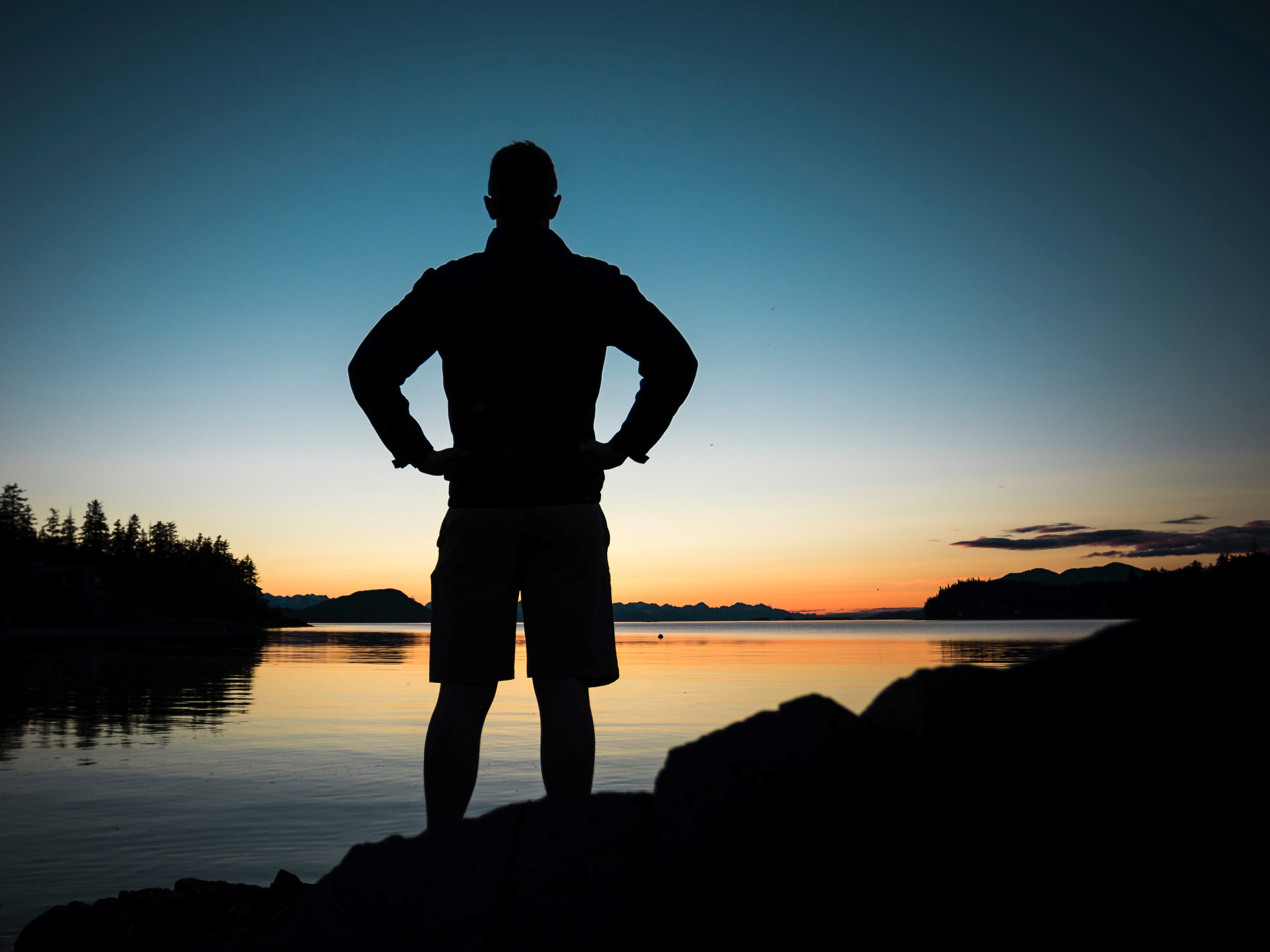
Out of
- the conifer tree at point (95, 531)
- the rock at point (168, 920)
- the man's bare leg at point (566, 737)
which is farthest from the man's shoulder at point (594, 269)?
the conifer tree at point (95, 531)

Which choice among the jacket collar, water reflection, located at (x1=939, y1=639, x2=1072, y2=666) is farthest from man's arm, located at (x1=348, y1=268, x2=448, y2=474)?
water reflection, located at (x1=939, y1=639, x2=1072, y2=666)

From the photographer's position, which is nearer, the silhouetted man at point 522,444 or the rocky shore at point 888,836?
the rocky shore at point 888,836

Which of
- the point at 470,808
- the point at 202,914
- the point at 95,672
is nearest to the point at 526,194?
the point at 202,914

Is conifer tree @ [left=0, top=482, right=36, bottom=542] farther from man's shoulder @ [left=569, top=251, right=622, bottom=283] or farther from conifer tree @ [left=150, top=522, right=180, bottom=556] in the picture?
man's shoulder @ [left=569, top=251, right=622, bottom=283]

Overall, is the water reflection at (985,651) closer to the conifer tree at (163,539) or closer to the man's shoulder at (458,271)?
the man's shoulder at (458,271)

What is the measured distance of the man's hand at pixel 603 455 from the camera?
268cm

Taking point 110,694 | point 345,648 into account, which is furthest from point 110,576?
point 110,694

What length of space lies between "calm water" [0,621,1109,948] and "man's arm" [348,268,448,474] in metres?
1.66

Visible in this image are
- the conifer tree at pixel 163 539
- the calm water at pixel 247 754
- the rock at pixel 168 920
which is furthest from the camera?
the conifer tree at pixel 163 539

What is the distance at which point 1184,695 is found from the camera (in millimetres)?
1656

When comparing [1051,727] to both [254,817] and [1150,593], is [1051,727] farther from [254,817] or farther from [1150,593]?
[254,817]

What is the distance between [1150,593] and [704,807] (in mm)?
1252

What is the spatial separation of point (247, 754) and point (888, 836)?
26.9ft

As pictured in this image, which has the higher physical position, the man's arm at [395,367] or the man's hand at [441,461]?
the man's arm at [395,367]
